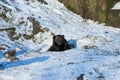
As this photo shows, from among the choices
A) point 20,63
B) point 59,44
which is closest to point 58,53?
point 20,63

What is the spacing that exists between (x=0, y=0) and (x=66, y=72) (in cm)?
988

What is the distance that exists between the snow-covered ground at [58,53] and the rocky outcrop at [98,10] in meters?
0.41

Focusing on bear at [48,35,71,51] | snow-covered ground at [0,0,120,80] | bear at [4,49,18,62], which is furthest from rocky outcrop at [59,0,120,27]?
bear at [4,49,18,62]

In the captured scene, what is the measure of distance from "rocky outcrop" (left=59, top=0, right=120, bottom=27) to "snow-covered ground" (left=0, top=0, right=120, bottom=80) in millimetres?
415

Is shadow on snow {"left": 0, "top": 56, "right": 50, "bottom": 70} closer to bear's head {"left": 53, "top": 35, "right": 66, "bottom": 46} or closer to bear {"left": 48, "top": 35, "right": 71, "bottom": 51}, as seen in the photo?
bear {"left": 48, "top": 35, "right": 71, "bottom": 51}

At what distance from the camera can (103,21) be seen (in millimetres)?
20109

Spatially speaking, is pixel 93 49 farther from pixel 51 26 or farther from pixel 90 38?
pixel 51 26

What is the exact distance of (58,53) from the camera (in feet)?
43.7

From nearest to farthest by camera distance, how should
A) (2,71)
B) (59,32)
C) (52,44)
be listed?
1. (2,71)
2. (52,44)
3. (59,32)

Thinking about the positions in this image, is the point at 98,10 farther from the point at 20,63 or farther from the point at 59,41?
the point at 20,63

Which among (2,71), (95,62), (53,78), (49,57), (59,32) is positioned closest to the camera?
(53,78)

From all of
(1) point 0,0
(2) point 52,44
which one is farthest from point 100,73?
(1) point 0,0

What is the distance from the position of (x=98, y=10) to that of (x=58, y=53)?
25.6ft

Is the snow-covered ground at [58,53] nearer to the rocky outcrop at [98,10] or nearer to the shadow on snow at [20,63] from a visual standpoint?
the shadow on snow at [20,63]
